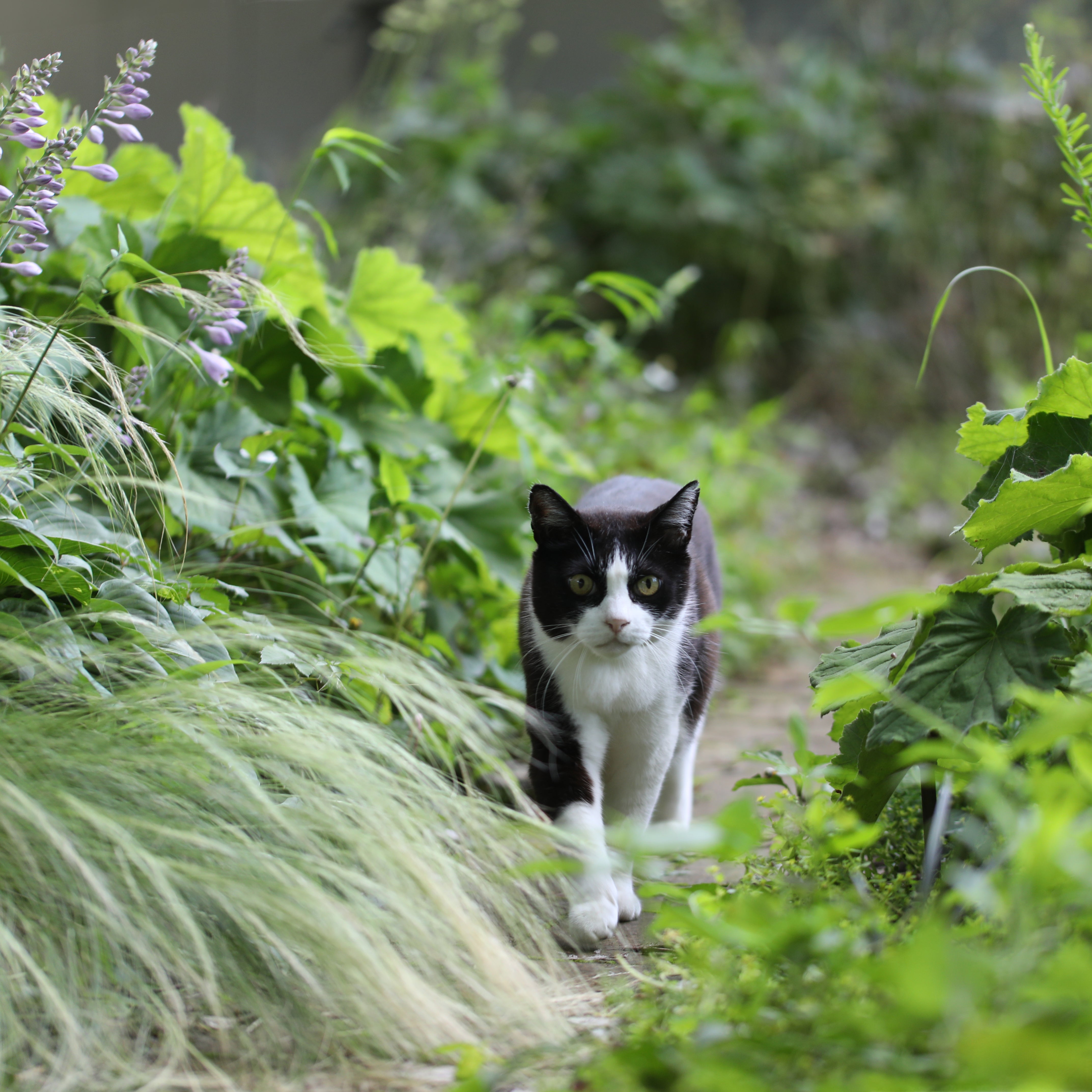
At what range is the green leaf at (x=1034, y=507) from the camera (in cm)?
135

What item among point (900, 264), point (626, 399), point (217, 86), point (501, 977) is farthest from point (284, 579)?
point (900, 264)

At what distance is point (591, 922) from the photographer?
5.06 feet

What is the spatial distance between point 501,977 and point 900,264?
6206 mm

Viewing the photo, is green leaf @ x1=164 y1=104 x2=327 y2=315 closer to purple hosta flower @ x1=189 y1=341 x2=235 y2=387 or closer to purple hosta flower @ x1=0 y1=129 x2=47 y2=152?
purple hosta flower @ x1=189 y1=341 x2=235 y2=387

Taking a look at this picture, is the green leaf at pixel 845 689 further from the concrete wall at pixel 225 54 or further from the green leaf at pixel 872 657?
the concrete wall at pixel 225 54

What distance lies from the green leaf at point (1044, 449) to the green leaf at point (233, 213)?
1370 mm

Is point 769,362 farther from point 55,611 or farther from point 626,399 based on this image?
point 55,611

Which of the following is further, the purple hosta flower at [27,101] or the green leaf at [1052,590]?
the purple hosta flower at [27,101]

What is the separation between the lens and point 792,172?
6438 millimetres

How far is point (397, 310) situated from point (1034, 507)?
60.0 inches

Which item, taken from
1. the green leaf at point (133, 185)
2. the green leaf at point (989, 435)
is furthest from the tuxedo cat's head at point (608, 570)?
the green leaf at point (133, 185)

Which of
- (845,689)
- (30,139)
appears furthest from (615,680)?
Answer: (30,139)

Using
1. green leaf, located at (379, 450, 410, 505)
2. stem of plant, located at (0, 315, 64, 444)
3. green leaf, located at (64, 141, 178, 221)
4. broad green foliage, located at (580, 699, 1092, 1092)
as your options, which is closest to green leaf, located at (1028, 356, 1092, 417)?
broad green foliage, located at (580, 699, 1092, 1092)

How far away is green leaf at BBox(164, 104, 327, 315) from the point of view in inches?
82.5
